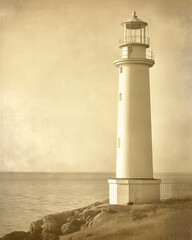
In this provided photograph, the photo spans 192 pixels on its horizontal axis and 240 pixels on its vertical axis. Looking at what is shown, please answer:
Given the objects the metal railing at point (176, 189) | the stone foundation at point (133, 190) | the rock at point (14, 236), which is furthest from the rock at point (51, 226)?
the metal railing at point (176, 189)

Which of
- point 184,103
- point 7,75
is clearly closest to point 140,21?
point 184,103

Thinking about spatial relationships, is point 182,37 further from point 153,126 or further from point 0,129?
point 0,129

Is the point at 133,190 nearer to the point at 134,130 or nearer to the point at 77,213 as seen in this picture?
the point at 134,130

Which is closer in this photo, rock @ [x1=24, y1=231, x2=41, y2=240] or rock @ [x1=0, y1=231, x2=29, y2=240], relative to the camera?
rock @ [x1=24, y1=231, x2=41, y2=240]

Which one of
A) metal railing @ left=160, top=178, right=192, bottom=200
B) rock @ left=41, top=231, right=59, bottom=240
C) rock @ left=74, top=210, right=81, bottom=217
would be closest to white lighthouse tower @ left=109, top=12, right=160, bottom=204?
metal railing @ left=160, top=178, right=192, bottom=200

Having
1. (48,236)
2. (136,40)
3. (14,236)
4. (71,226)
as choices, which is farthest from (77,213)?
(136,40)

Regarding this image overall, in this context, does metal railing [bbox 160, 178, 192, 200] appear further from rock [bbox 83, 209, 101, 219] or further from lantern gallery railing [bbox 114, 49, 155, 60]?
lantern gallery railing [bbox 114, 49, 155, 60]

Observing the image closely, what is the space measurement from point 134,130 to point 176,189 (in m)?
1.51

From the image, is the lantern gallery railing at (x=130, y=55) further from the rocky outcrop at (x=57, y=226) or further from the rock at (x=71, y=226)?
the rock at (x=71, y=226)

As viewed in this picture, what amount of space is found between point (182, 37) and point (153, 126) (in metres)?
1.60

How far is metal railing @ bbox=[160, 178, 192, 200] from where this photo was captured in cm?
949

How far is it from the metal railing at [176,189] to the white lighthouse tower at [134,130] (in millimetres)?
357

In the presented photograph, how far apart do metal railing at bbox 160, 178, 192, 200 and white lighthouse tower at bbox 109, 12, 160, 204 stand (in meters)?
0.36

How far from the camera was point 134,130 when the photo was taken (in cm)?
920
